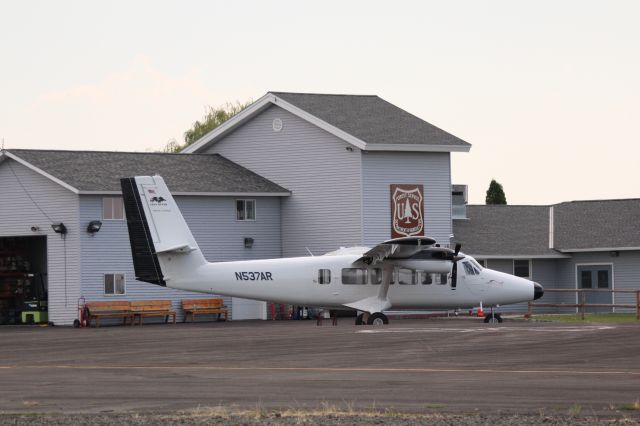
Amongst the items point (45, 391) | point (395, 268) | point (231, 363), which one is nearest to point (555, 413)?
point (45, 391)

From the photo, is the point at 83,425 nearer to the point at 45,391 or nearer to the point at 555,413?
the point at 45,391

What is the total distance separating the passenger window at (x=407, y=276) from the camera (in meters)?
41.7

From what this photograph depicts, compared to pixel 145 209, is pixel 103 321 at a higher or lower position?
lower

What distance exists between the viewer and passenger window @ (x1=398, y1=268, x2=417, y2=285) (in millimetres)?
41719

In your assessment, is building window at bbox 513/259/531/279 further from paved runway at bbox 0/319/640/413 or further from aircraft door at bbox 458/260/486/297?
paved runway at bbox 0/319/640/413

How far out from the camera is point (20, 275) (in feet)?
175

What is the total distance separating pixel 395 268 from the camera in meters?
41.7

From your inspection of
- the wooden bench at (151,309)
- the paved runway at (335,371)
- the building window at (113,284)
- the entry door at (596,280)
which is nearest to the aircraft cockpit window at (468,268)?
the paved runway at (335,371)

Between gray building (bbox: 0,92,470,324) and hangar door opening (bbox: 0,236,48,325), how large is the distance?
6 cm

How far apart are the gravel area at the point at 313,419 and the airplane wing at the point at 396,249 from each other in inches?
874

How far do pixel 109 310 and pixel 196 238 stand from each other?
16.0 feet

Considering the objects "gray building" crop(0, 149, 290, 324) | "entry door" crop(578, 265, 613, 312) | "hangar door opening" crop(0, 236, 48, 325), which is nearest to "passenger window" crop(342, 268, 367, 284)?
"gray building" crop(0, 149, 290, 324)

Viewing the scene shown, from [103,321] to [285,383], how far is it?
94.7 ft

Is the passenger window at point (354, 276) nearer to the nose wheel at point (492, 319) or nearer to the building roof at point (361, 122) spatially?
the nose wheel at point (492, 319)
